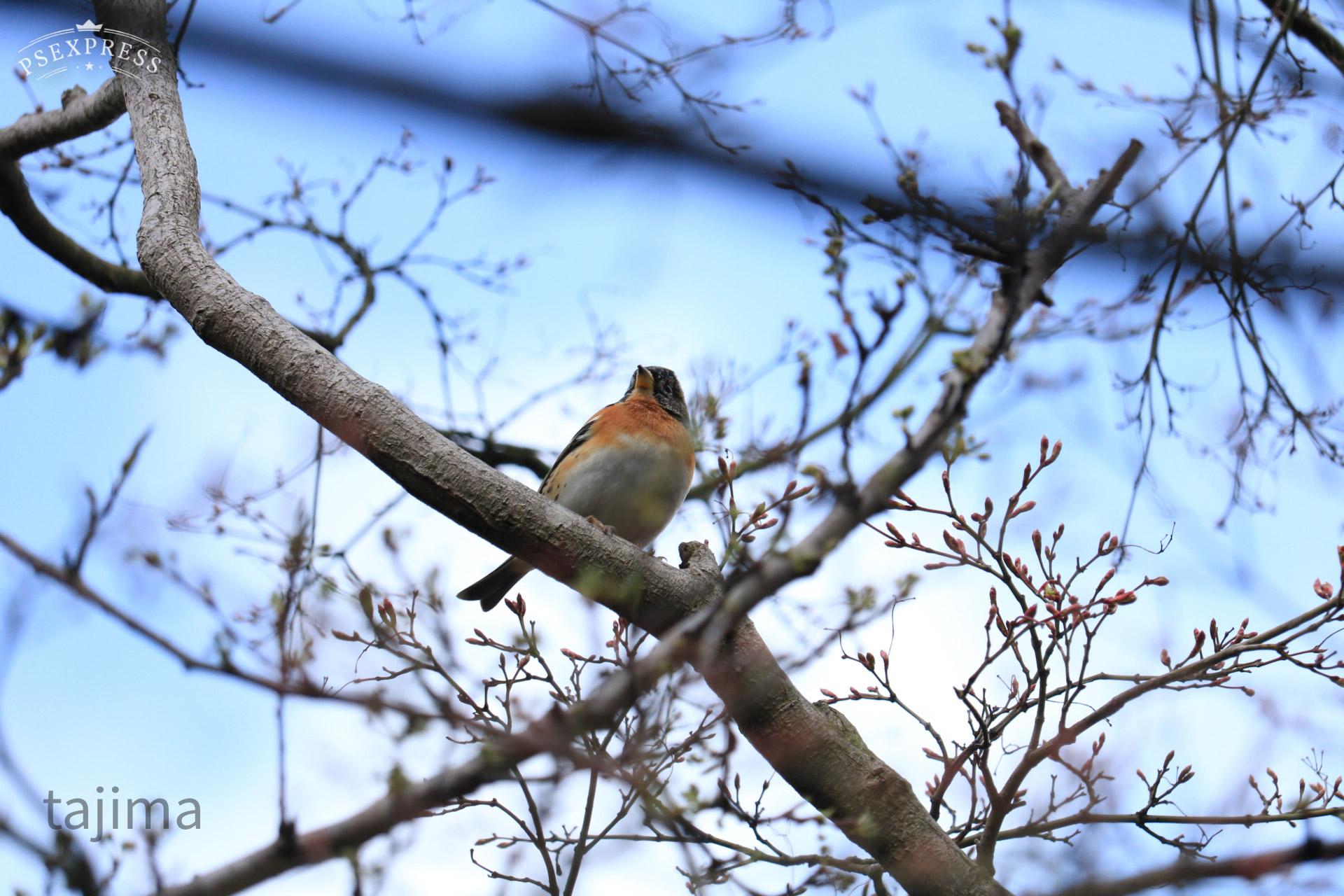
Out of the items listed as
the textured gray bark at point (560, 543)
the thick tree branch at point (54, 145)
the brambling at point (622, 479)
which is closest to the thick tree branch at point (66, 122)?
the thick tree branch at point (54, 145)

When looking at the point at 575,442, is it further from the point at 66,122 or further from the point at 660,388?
the point at 66,122

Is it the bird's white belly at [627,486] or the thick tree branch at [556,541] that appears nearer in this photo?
the thick tree branch at [556,541]

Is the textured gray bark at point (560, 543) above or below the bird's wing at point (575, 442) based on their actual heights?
below

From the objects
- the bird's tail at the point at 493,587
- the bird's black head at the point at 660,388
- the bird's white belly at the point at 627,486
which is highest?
the bird's black head at the point at 660,388

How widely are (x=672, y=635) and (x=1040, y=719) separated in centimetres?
268

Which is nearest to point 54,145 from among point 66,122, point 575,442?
point 66,122

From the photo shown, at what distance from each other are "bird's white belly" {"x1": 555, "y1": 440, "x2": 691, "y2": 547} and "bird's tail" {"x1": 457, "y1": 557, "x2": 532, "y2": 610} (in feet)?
1.87

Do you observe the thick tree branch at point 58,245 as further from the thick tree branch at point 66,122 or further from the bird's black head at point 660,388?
the bird's black head at point 660,388

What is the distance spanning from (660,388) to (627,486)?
6.50 ft

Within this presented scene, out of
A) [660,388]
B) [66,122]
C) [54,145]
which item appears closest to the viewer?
[66,122]

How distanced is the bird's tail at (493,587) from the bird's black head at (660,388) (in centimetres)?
201

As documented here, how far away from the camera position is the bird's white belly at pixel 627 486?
718 centimetres

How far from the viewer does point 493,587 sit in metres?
7.30

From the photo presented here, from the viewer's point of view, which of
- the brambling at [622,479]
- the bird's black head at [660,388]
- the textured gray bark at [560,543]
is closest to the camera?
the textured gray bark at [560,543]
